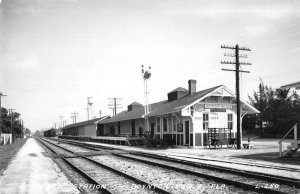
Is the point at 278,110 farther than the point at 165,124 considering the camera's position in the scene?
Yes

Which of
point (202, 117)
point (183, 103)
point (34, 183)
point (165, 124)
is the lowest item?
point (34, 183)

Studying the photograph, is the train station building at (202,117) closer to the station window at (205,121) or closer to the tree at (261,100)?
the station window at (205,121)

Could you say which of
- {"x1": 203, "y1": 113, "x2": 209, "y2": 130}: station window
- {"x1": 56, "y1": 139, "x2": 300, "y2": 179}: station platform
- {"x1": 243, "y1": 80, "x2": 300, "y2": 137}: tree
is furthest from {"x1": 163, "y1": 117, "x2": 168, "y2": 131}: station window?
{"x1": 243, "y1": 80, "x2": 300, "y2": 137}: tree

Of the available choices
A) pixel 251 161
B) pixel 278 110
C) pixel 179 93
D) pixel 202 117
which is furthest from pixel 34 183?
pixel 278 110

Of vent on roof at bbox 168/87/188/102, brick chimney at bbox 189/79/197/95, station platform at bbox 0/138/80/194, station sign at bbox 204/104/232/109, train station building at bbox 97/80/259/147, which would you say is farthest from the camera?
vent on roof at bbox 168/87/188/102

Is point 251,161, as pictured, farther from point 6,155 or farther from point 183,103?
point 6,155

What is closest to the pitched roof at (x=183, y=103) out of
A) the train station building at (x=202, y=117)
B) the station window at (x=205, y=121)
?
the train station building at (x=202, y=117)

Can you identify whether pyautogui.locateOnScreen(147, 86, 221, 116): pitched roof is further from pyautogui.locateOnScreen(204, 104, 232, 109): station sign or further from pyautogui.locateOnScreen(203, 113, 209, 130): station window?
pyautogui.locateOnScreen(203, 113, 209, 130): station window

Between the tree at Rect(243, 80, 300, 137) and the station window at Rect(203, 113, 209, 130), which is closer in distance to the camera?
the station window at Rect(203, 113, 209, 130)

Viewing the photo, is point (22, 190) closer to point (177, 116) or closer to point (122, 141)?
point (177, 116)

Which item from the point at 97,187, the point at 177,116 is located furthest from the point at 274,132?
the point at 97,187

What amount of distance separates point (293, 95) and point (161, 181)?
51.2 m

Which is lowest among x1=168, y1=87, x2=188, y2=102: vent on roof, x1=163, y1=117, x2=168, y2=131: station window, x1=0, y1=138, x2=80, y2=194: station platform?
x1=0, y1=138, x2=80, y2=194: station platform

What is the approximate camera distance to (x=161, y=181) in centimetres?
912
